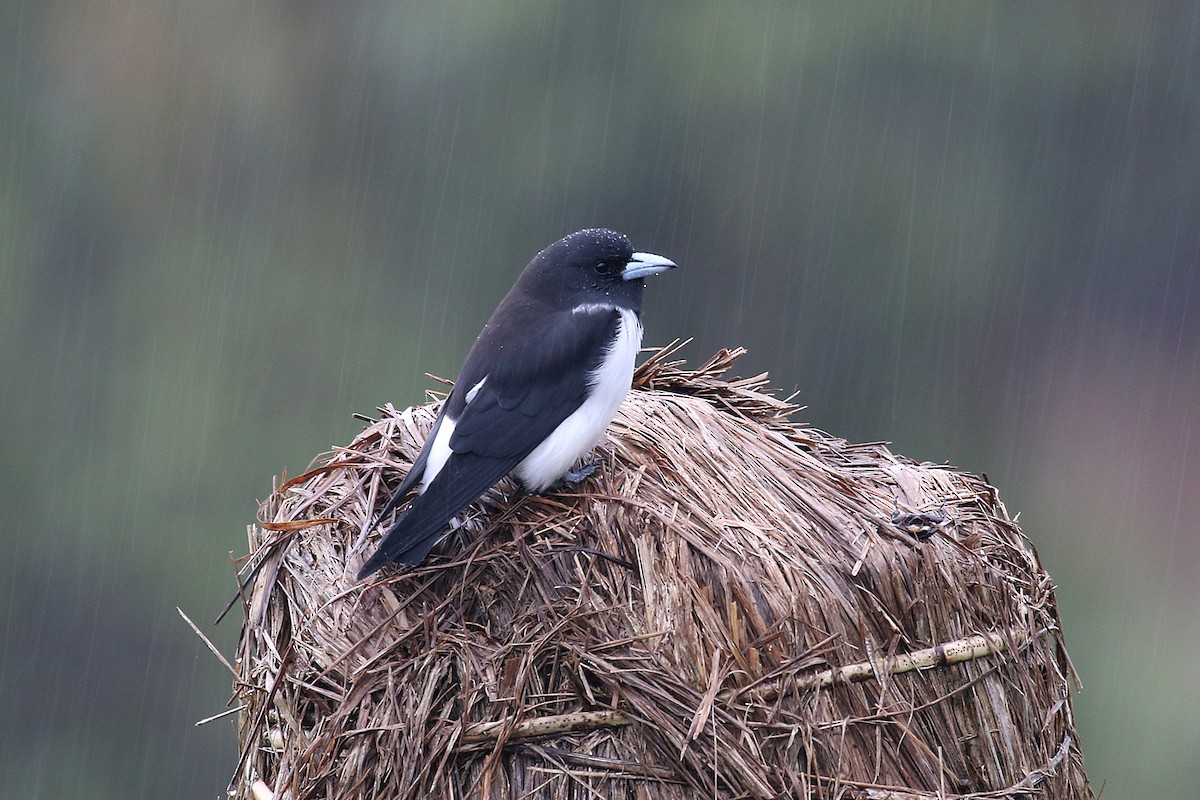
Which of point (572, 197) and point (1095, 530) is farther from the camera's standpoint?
point (1095, 530)

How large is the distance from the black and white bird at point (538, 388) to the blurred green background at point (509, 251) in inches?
300

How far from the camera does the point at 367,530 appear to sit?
11.2 ft

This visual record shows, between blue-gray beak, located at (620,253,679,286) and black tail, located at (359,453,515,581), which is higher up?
blue-gray beak, located at (620,253,679,286)

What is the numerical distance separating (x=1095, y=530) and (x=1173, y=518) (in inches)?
43.8

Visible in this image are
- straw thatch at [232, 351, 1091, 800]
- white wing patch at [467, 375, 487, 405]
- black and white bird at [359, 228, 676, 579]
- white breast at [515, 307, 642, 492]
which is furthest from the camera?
white wing patch at [467, 375, 487, 405]

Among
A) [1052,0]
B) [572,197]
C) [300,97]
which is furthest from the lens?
[300,97]

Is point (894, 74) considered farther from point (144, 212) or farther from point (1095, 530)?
point (144, 212)

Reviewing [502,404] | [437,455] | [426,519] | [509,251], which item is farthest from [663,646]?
[509,251]

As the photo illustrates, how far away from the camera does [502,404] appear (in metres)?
3.76

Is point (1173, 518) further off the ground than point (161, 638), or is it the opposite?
point (1173, 518)

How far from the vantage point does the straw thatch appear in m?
2.95

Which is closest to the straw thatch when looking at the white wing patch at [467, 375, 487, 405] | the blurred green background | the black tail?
the black tail

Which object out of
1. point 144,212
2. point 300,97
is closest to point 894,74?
point 300,97

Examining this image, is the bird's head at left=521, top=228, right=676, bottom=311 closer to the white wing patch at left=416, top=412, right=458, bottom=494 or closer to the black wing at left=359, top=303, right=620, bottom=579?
the black wing at left=359, top=303, right=620, bottom=579
